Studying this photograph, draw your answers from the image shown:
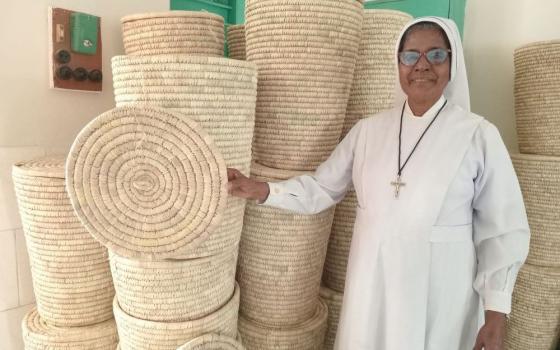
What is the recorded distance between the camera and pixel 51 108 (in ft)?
4.87

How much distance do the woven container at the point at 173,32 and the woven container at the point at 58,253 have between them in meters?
0.48

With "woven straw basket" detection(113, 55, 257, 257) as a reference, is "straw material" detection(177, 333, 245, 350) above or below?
below

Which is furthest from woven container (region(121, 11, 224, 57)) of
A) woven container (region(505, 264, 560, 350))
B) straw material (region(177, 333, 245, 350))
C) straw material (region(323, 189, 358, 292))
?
woven container (region(505, 264, 560, 350))

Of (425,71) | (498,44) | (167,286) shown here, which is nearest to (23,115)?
(167,286)

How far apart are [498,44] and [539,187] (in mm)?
827

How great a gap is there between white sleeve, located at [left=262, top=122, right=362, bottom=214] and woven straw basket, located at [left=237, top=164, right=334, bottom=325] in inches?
3.3

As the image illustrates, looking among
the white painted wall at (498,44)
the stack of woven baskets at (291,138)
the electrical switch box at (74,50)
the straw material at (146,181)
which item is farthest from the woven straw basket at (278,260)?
the white painted wall at (498,44)

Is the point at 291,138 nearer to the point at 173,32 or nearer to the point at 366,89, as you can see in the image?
the point at 366,89

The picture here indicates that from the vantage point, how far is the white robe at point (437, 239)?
111 cm

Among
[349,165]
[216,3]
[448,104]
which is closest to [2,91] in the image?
[349,165]

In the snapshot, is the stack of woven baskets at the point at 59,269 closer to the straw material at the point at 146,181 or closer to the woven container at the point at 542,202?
the straw material at the point at 146,181

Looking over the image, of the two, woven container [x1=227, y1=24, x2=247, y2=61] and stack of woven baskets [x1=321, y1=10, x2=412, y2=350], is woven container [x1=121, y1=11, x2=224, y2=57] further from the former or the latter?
stack of woven baskets [x1=321, y1=10, x2=412, y2=350]

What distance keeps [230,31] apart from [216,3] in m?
1.04

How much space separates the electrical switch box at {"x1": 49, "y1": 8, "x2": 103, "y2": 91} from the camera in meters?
1.45
